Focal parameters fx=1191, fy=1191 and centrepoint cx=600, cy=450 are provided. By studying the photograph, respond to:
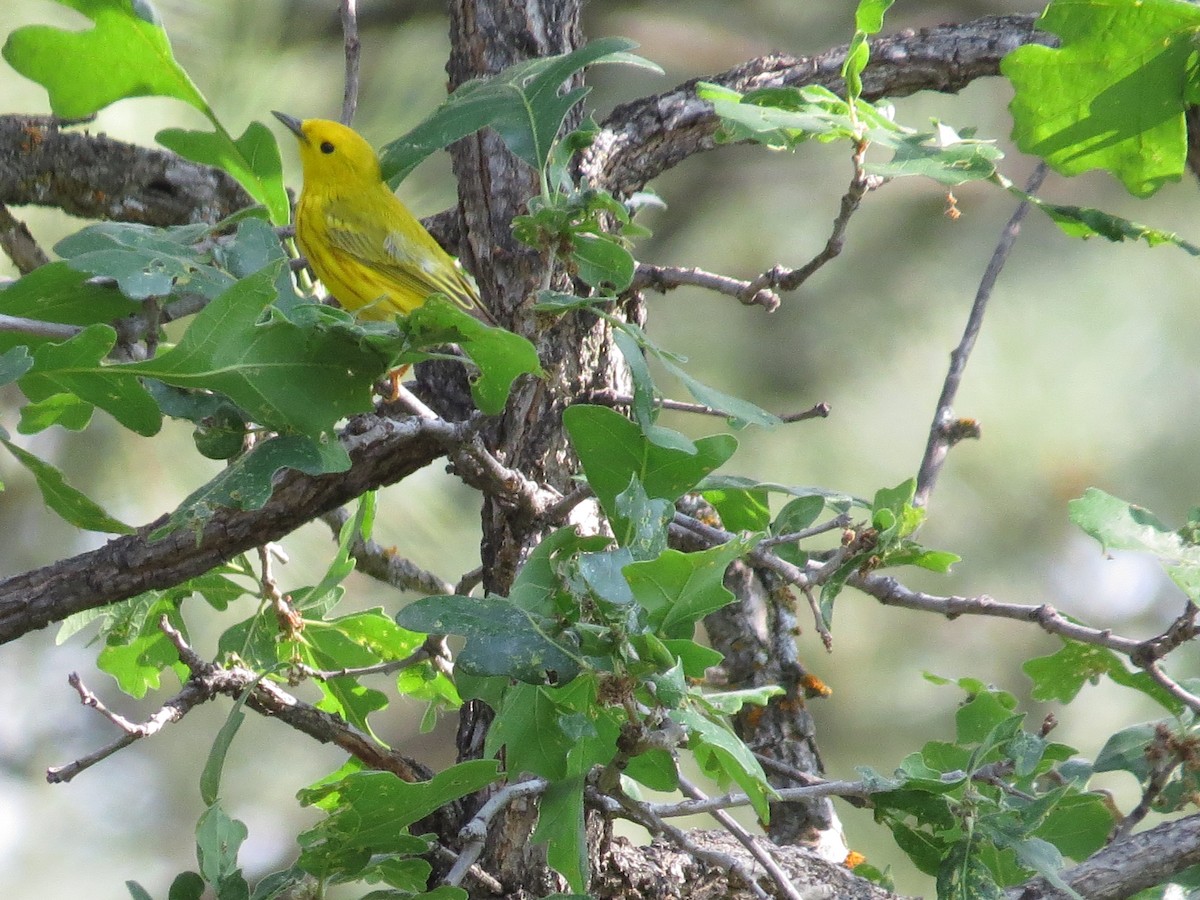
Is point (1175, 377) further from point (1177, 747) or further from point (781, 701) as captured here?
point (1177, 747)

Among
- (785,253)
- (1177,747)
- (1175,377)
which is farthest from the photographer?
(1175,377)

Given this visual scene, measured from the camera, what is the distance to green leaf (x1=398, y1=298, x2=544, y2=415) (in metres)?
0.85

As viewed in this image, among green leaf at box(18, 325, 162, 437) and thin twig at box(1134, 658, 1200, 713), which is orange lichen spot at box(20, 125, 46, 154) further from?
thin twig at box(1134, 658, 1200, 713)

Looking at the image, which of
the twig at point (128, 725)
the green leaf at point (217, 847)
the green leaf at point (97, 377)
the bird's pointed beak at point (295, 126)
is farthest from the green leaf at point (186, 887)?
the bird's pointed beak at point (295, 126)

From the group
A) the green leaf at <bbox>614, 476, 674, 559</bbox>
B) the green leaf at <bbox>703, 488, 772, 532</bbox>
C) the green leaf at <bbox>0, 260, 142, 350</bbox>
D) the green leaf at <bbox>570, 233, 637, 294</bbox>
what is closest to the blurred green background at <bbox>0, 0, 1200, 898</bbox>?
the green leaf at <bbox>703, 488, 772, 532</bbox>

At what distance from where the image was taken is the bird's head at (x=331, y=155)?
6.48 feet

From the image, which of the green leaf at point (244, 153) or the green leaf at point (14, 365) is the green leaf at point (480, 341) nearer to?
the green leaf at point (14, 365)

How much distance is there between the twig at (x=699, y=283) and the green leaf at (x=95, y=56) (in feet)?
1.81

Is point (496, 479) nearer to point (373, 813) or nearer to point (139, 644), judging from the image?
point (373, 813)

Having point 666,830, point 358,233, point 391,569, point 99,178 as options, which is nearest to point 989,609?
point 666,830

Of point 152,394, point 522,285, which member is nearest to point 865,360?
point 522,285

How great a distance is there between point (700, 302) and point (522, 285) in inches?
53.5

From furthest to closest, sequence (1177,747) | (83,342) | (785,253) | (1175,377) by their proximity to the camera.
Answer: (1175,377) < (785,253) < (1177,747) < (83,342)

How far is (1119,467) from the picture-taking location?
8.50 feet
